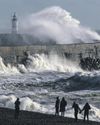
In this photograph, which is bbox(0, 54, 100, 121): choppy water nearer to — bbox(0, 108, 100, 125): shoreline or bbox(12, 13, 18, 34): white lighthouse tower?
bbox(0, 108, 100, 125): shoreline

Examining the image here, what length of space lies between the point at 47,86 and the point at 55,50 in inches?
1138

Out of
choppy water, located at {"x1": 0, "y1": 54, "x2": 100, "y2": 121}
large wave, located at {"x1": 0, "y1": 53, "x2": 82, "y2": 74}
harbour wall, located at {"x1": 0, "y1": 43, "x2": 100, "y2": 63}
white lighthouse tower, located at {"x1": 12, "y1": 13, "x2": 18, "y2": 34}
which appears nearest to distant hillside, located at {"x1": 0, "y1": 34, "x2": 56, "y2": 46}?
harbour wall, located at {"x1": 0, "y1": 43, "x2": 100, "y2": 63}

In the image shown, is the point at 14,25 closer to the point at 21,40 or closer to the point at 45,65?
the point at 21,40

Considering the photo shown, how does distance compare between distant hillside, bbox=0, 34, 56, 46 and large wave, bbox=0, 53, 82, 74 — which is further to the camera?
distant hillside, bbox=0, 34, 56, 46

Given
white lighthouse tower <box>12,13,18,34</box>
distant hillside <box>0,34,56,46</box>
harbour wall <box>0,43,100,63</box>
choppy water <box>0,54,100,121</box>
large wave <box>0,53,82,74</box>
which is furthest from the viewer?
white lighthouse tower <box>12,13,18,34</box>

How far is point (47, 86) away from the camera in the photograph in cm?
5206

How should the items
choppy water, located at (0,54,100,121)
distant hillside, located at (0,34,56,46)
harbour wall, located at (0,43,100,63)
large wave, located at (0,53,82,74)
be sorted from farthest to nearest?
distant hillside, located at (0,34,56,46) → harbour wall, located at (0,43,100,63) → large wave, located at (0,53,82,74) → choppy water, located at (0,54,100,121)

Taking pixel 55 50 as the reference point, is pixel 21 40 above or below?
above

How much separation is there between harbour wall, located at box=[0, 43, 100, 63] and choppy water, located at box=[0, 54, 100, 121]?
3.29 feet

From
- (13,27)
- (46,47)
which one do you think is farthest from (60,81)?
(13,27)

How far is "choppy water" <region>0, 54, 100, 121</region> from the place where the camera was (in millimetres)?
36188

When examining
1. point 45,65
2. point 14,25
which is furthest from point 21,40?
point 14,25

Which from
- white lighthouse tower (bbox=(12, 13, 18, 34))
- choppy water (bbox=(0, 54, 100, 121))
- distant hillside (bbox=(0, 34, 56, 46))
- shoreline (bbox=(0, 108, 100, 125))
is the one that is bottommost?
shoreline (bbox=(0, 108, 100, 125))

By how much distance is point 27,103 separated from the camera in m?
35.5
